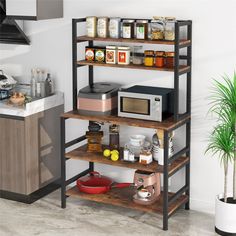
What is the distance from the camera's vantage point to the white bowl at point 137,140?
458 cm

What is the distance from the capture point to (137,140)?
180 inches

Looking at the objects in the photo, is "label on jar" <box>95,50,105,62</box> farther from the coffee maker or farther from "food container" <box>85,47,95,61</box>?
the coffee maker

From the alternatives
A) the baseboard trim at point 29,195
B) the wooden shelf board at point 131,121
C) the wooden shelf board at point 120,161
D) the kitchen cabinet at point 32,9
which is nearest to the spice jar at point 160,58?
the wooden shelf board at point 131,121

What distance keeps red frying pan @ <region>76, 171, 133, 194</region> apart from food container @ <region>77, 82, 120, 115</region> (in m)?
0.61

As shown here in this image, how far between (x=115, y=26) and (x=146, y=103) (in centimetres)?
62

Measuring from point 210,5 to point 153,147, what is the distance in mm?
1119

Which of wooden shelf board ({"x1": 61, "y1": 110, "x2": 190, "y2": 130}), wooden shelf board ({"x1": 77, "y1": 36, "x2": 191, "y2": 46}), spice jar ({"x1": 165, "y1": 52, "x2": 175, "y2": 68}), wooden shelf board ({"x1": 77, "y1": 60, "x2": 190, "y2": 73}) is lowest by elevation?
wooden shelf board ({"x1": 61, "y1": 110, "x2": 190, "y2": 130})

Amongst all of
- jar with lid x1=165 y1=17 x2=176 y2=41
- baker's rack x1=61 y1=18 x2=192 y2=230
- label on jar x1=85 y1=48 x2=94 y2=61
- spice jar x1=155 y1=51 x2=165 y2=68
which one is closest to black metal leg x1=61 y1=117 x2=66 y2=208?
baker's rack x1=61 y1=18 x2=192 y2=230

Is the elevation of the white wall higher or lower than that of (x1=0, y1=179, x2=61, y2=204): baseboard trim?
higher

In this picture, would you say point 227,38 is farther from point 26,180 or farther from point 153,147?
point 26,180

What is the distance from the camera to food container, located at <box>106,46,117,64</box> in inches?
176

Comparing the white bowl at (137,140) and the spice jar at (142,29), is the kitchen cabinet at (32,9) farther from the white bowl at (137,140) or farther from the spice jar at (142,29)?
the white bowl at (137,140)

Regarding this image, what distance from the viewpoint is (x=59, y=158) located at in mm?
5156

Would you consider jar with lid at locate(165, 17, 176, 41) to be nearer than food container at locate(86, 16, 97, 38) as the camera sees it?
Yes
